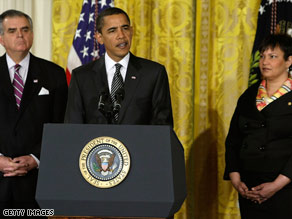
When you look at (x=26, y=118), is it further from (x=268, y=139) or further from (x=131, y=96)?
(x=268, y=139)

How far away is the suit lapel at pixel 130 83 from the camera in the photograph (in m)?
2.65

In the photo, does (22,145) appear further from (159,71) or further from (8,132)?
(159,71)

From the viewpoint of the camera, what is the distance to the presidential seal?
2.05 metres

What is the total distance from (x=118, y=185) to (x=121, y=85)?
2.60 feet

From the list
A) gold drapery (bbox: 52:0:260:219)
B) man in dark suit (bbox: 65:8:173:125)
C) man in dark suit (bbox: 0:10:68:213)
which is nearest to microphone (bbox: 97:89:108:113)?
man in dark suit (bbox: 65:8:173:125)

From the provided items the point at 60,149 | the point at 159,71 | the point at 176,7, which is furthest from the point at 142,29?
the point at 60,149

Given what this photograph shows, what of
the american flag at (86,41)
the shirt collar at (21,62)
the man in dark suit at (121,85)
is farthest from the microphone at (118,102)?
the american flag at (86,41)

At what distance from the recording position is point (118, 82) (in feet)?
8.93

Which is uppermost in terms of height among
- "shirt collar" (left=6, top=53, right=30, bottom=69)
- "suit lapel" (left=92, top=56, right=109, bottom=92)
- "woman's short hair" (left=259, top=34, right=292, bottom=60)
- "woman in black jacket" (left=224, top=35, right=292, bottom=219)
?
"woman's short hair" (left=259, top=34, right=292, bottom=60)

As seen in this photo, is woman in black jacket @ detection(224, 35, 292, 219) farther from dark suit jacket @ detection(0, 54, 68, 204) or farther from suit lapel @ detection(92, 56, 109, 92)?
dark suit jacket @ detection(0, 54, 68, 204)

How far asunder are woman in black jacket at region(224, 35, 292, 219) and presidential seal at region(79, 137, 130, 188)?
1.15 m

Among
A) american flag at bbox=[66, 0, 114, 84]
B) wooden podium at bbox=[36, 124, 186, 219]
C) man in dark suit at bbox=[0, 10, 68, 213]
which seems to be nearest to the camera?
wooden podium at bbox=[36, 124, 186, 219]

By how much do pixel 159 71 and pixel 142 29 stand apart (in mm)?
1412

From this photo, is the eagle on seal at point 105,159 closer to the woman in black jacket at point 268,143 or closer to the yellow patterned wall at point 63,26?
the woman in black jacket at point 268,143
